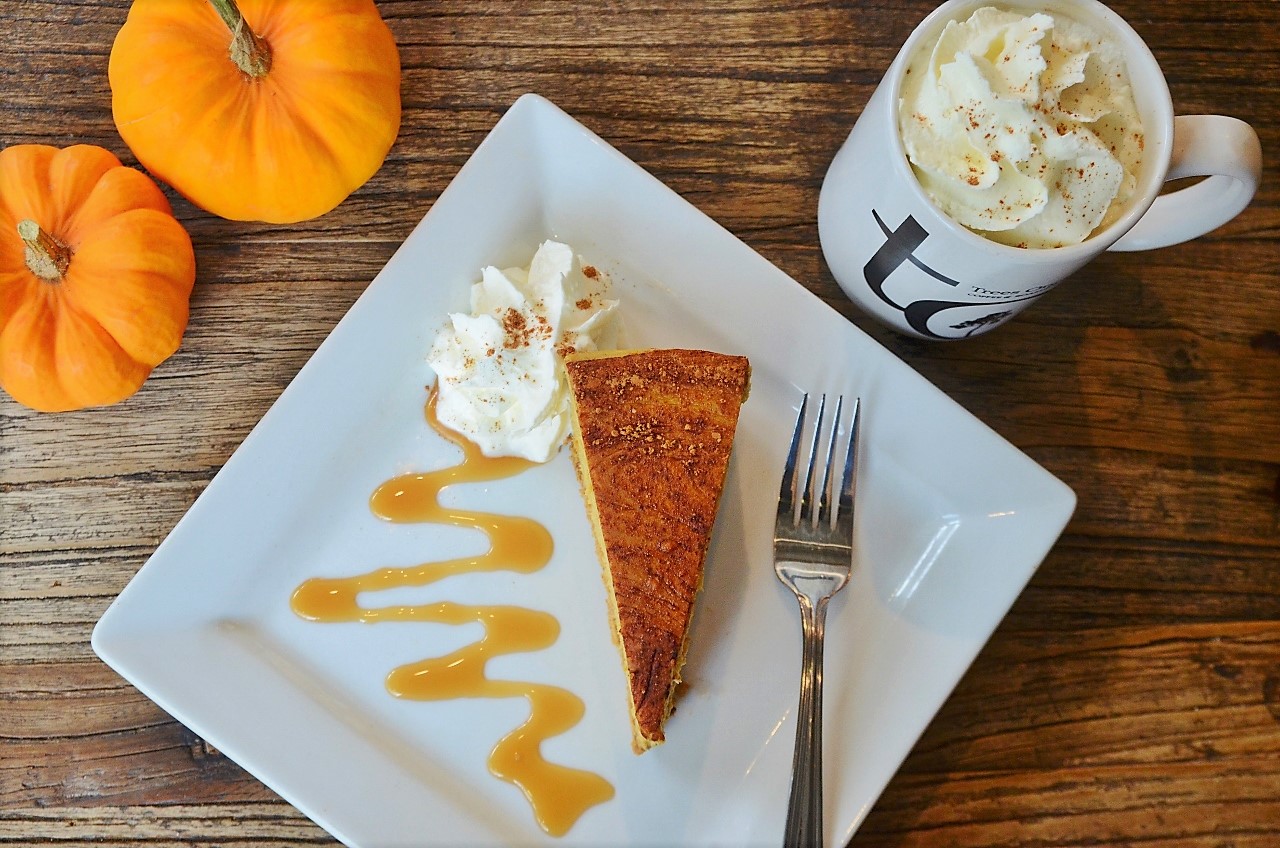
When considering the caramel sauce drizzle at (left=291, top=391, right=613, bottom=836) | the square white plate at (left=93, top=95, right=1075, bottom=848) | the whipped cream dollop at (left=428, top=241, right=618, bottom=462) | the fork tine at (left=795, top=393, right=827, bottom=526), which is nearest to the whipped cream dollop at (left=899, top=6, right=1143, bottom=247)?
the square white plate at (left=93, top=95, right=1075, bottom=848)

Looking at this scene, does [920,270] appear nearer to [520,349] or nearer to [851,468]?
[851,468]

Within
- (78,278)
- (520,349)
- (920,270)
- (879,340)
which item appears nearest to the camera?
(920,270)

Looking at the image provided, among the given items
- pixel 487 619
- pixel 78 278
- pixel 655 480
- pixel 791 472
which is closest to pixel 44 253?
pixel 78 278

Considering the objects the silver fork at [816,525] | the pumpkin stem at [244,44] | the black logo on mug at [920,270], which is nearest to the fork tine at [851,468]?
the silver fork at [816,525]

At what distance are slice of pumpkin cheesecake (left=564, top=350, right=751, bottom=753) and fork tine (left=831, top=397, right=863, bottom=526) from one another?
8.4 inches

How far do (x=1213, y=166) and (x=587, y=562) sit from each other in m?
1.13

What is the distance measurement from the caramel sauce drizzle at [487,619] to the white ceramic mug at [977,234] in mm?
743

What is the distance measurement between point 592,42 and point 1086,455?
1.25m

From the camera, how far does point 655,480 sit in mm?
1438

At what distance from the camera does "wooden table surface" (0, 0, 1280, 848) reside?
5.06 feet

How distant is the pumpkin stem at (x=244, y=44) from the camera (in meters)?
1.26

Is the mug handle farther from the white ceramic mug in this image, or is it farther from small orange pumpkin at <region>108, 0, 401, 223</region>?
small orange pumpkin at <region>108, 0, 401, 223</region>

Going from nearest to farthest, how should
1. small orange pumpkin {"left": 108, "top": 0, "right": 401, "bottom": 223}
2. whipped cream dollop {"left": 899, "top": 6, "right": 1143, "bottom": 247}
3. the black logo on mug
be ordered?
whipped cream dollop {"left": 899, "top": 6, "right": 1143, "bottom": 247} → the black logo on mug → small orange pumpkin {"left": 108, "top": 0, "right": 401, "bottom": 223}

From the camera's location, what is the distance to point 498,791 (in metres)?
1.51
